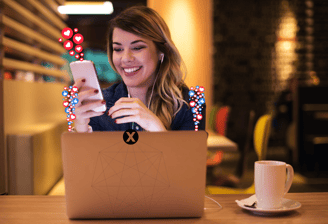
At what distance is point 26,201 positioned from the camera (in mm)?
1024

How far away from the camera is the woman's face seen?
1443 millimetres

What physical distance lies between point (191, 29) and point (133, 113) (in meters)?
4.07

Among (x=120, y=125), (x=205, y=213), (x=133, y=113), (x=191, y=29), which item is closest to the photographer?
(x=205, y=213)

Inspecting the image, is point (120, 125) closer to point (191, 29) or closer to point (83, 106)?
point (83, 106)

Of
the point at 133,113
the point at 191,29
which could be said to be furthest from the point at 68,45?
the point at 191,29

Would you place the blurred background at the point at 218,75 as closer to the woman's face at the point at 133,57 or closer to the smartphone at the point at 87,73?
the woman's face at the point at 133,57

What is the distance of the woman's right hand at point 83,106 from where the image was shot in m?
0.94

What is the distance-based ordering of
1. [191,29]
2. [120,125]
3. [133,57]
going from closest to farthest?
[133,57] → [120,125] → [191,29]

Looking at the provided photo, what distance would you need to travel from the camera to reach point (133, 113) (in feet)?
3.60

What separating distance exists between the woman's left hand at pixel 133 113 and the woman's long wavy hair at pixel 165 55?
0.39 metres

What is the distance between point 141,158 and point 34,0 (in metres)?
1.88

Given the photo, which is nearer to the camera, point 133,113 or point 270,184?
point 270,184

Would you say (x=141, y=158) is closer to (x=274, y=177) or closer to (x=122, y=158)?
(x=122, y=158)

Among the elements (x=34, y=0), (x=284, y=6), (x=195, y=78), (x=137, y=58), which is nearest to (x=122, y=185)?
(x=137, y=58)
